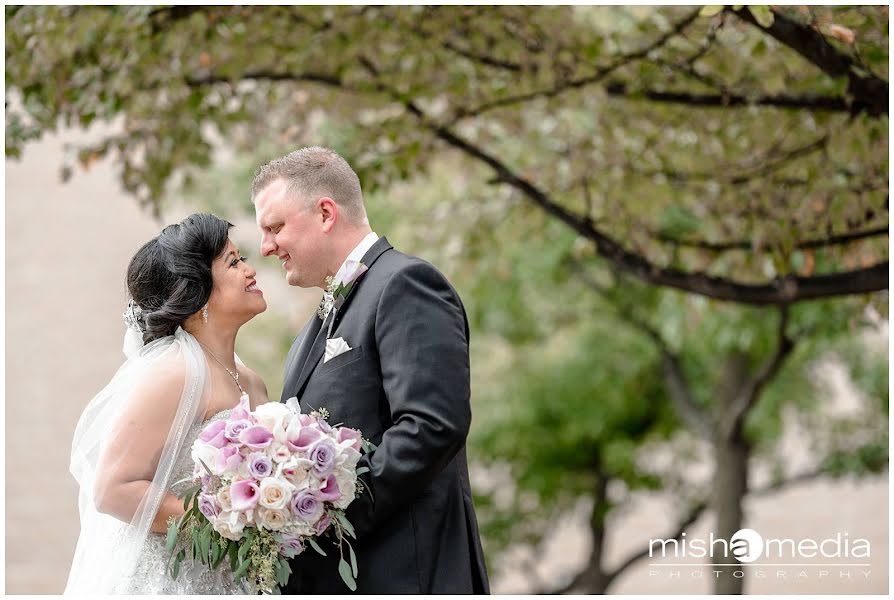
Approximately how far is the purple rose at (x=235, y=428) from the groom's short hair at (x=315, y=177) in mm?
770

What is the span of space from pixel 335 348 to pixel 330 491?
474 millimetres

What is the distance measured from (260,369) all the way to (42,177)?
608cm

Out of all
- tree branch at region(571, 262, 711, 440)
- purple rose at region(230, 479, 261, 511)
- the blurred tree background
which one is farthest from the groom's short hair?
tree branch at region(571, 262, 711, 440)

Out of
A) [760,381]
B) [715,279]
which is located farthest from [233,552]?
[760,381]

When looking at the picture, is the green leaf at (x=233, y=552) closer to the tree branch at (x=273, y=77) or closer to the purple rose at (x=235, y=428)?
the purple rose at (x=235, y=428)

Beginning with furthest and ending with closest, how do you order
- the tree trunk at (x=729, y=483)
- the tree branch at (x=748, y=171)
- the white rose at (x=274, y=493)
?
1. the tree trunk at (x=729, y=483)
2. the tree branch at (x=748, y=171)
3. the white rose at (x=274, y=493)

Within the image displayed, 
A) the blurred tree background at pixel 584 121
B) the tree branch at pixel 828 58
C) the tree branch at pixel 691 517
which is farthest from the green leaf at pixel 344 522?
the tree branch at pixel 691 517

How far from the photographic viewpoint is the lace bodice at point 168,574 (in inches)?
137

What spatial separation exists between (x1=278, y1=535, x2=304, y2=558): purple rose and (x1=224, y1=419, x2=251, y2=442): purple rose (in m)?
0.32

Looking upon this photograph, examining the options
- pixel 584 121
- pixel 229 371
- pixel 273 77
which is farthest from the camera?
pixel 584 121

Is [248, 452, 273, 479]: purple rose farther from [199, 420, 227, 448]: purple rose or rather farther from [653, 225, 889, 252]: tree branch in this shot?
[653, 225, 889, 252]: tree branch

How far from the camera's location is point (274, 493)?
2936 mm

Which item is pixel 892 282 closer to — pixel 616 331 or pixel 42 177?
pixel 616 331

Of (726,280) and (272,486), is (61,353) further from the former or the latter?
(272,486)
